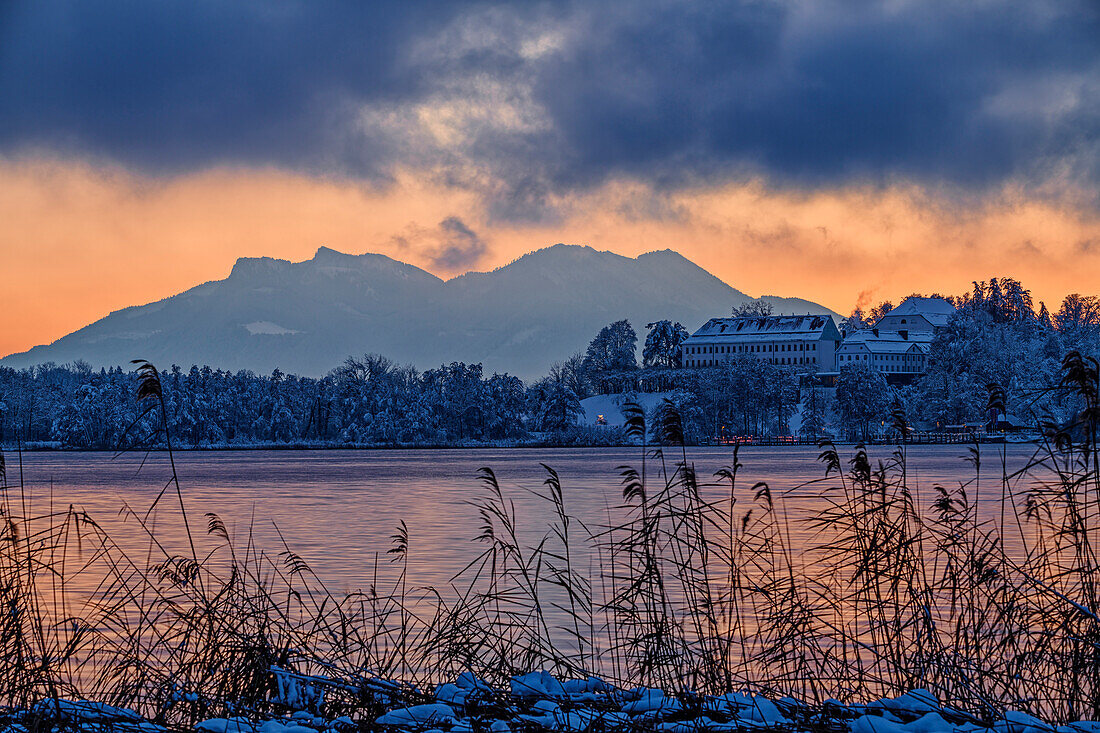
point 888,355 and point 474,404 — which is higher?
point 888,355

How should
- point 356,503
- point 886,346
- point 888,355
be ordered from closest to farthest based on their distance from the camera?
1. point 356,503
2. point 888,355
3. point 886,346

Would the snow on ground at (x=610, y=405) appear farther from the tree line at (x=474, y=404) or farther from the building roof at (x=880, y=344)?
the building roof at (x=880, y=344)

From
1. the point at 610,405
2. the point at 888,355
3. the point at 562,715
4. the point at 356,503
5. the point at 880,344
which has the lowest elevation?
the point at 356,503

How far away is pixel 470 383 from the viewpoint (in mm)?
152750

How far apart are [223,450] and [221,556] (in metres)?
128

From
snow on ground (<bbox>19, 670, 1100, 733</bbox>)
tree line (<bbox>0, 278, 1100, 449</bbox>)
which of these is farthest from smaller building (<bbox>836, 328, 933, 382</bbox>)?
snow on ground (<bbox>19, 670, 1100, 733</bbox>)

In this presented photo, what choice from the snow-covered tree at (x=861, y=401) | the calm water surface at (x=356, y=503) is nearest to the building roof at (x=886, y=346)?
the snow-covered tree at (x=861, y=401)

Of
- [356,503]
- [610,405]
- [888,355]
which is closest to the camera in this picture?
[356,503]

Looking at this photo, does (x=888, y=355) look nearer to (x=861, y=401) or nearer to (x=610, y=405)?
(x=861, y=401)

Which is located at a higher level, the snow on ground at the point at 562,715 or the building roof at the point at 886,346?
the building roof at the point at 886,346

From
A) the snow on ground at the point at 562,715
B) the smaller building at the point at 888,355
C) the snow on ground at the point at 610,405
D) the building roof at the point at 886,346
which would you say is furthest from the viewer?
the building roof at the point at 886,346

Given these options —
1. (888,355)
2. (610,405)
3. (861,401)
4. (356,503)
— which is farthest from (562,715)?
(888,355)

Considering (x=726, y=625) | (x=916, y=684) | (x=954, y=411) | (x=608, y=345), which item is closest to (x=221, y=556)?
(x=726, y=625)

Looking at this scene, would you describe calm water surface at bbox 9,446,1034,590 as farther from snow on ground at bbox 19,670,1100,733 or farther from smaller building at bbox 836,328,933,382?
smaller building at bbox 836,328,933,382
